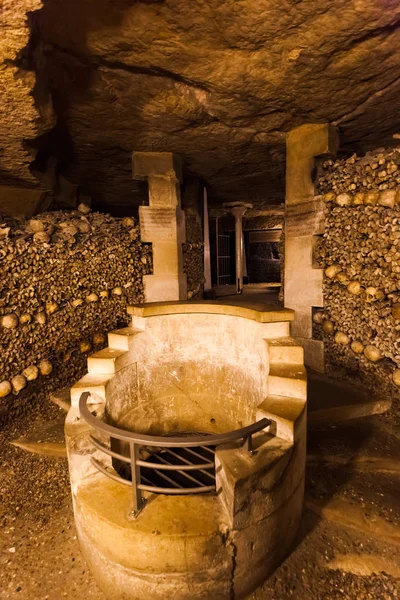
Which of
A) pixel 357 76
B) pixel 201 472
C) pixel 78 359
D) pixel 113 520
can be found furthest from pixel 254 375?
pixel 357 76

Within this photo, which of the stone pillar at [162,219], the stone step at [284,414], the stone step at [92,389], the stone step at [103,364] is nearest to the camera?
the stone step at [284,414]

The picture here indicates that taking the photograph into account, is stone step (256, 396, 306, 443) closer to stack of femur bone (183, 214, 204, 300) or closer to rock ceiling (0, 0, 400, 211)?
rock ceiling (0, 0, 400, 211)

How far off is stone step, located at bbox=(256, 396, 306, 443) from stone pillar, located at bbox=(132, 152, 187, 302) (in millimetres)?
3282

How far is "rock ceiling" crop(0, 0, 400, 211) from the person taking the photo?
7.75 ft

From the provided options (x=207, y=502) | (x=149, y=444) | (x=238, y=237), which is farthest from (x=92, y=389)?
(x=238, y=237)

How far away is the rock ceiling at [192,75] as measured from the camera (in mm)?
2361

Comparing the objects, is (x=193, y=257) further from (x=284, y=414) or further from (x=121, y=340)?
(x=284, y=414)

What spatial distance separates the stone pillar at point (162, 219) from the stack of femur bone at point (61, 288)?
0.59 ft

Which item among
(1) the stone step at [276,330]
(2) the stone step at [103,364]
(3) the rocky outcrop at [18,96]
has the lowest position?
(2) the stone step at [103,364]

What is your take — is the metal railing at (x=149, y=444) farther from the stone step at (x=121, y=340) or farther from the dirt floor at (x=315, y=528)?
the stone step at (x=121, y=340)

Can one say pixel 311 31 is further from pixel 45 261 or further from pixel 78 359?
pixel 78 359

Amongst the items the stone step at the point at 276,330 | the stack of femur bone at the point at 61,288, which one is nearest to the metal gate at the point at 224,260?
the stack of femur bone at the point at 61,288

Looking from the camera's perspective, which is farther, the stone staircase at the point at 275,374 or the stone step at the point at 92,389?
the stone step at the point at 92,389

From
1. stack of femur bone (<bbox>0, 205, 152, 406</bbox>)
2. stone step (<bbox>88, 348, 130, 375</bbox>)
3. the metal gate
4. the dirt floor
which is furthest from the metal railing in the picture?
the metal gate
